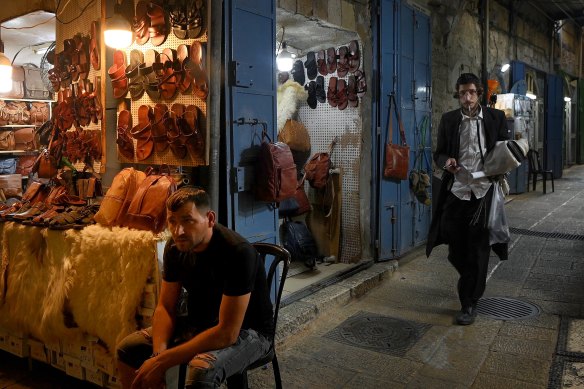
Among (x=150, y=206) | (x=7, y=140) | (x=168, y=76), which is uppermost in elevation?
(x=168, y=76)

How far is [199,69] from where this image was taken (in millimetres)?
3834

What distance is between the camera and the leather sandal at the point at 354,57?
609 cm

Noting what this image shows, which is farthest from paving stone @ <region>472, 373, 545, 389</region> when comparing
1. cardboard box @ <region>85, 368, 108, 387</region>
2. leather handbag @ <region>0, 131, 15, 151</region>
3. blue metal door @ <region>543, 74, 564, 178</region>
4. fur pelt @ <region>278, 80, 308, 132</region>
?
blue metal door @ <region>543, 74, 564, 178</region>

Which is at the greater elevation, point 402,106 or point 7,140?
point 402,106

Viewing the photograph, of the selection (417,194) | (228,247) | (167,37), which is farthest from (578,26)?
(228,247)

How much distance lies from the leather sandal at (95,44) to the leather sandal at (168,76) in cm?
85

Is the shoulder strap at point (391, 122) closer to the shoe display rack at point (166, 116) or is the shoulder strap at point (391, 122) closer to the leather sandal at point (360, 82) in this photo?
the leather sandal at point (360, 82)

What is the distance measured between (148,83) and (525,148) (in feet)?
10.1

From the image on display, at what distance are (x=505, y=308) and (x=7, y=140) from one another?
8.05 meters

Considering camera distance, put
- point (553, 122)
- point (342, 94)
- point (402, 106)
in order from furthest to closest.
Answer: point (553, 122) < point (402, 106) < point (342, 94)

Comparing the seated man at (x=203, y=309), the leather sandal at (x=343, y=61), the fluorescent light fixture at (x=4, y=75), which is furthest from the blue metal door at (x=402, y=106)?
the fluorescent light fixture at (x=4, y=75)

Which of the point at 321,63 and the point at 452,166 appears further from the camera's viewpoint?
the point at 321,63

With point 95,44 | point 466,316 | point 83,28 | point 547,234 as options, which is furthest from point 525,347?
point 83,28

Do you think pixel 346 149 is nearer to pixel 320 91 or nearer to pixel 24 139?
pixel 320 91
